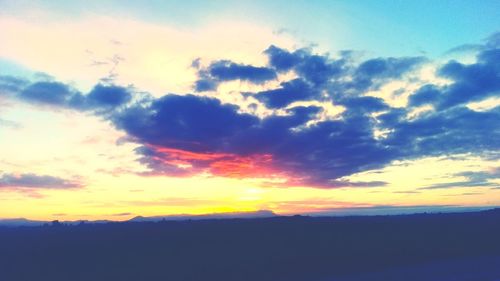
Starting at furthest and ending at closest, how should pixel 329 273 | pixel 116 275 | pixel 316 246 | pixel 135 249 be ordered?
pixel 135 249, pixel 316 246, pixel 116 275, pixel 329 273

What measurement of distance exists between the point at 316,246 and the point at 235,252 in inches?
340

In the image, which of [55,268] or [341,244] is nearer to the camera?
[55,268]

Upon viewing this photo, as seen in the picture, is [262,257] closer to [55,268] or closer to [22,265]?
[55,268]

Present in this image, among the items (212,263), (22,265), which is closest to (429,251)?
(212,263)

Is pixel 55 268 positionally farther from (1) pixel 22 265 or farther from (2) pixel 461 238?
(2) pixel 461 238

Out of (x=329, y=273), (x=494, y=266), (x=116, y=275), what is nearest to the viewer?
(x=494, y=266)

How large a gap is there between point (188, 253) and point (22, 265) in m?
14.4

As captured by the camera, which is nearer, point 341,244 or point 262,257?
point 262,257

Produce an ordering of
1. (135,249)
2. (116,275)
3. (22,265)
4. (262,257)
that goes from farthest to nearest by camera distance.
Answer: (135,249)
(22,265)
(262,257)
(116,275)

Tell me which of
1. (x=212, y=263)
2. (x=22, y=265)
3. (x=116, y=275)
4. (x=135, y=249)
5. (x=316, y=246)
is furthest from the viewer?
(x=135, y=249)

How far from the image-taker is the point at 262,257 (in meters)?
39.1

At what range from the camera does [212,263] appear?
36094 mm

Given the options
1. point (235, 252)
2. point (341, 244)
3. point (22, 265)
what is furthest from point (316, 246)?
point (22, 265)

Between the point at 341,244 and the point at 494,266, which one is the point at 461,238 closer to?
the point at 341,244
